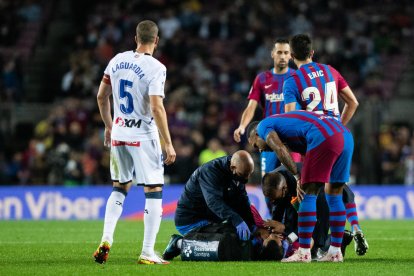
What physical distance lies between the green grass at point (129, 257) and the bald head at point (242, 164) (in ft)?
3.10

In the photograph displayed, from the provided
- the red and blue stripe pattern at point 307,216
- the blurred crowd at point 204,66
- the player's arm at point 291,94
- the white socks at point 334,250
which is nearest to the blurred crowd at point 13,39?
the blurred crowd at point 204,66

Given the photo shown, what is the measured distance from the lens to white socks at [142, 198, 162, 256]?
9.56 metres

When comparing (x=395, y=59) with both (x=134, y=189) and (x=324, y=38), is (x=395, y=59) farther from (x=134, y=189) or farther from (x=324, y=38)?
(x=134, y=189)

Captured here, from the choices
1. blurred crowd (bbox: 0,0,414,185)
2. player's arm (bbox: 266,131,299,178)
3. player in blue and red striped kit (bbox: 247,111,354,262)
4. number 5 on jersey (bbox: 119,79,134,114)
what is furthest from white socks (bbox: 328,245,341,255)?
blurred crowd (bbox: 0,0,414,185)

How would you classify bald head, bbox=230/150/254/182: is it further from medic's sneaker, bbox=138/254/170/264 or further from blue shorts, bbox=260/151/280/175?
blue shorts, bbox=260/151/280/175

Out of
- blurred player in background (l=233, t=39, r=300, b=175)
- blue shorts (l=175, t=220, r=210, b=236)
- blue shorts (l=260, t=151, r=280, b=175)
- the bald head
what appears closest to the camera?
the bald head

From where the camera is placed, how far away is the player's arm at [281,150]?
929 centimetres

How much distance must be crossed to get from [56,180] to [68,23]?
8065 mm

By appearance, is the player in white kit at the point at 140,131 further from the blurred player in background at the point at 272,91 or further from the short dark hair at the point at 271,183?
the blurred player in background at the point at 272,91

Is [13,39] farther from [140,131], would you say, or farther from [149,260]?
[149,260]

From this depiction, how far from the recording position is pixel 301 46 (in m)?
10.3

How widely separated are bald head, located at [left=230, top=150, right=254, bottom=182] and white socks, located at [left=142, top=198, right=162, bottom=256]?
0.93 metres

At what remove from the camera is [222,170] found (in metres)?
10.2

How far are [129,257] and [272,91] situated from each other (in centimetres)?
361
